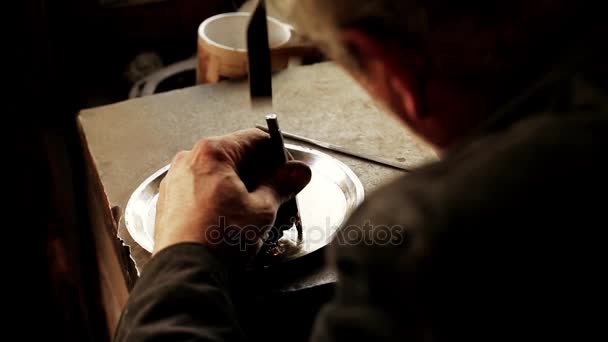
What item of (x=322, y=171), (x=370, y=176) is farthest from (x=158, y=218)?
(x=370, y=176)

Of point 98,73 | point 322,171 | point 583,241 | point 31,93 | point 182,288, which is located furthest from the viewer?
point 98,73

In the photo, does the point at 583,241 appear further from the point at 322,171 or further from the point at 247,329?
the point at 322,171

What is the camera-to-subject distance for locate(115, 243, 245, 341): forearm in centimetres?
77

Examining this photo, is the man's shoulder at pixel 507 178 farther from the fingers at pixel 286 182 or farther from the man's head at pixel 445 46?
the fingers at pixel 286 182

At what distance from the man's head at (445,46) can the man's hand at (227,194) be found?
0.37 meters

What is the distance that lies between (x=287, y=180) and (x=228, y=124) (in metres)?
0.49

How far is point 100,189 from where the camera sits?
4.23 feet

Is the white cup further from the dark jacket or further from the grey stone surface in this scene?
the dark jacket

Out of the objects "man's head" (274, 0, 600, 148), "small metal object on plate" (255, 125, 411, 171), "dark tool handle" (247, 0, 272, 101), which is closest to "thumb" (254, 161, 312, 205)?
"dark tool handle" (247, 0, 272, 101)

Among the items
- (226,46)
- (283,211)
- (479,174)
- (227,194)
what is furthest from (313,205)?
(226,46)

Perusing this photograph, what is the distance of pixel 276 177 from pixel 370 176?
0.30 metres

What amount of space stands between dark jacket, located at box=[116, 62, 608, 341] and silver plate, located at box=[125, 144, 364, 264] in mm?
516

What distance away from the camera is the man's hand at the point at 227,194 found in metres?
0.89

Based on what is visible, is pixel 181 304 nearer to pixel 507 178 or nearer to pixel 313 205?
pixel 313 205
